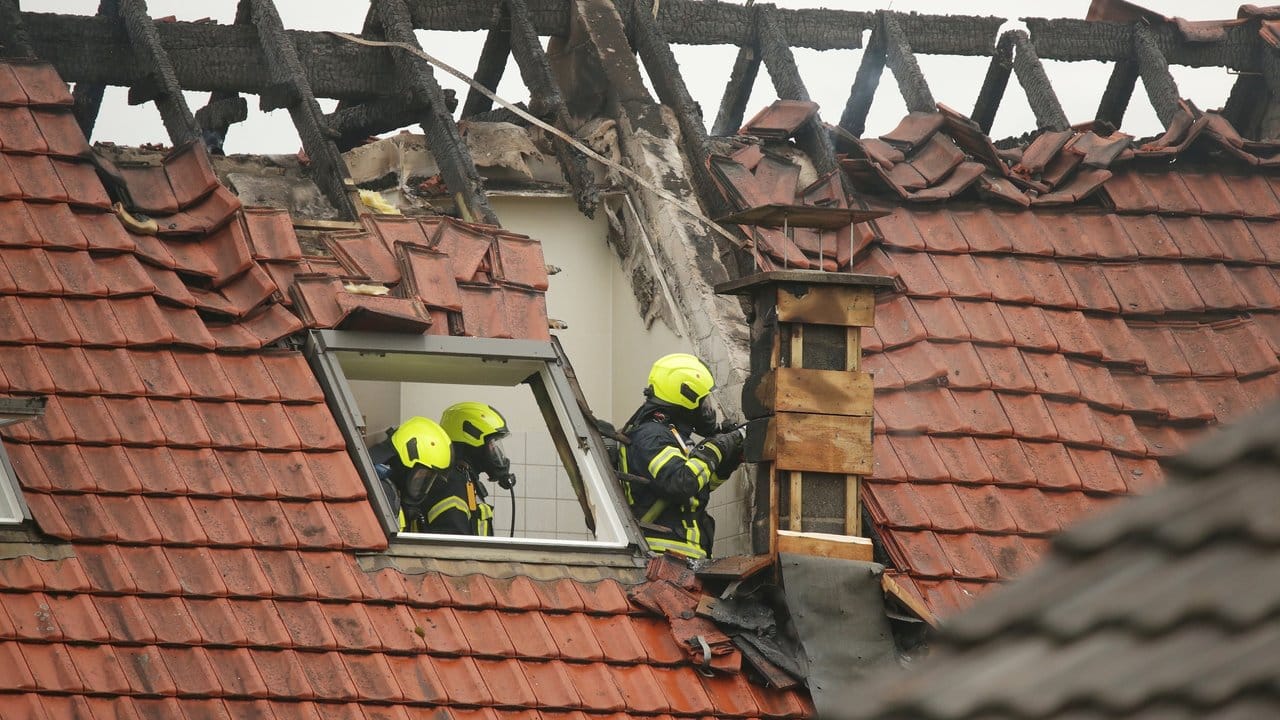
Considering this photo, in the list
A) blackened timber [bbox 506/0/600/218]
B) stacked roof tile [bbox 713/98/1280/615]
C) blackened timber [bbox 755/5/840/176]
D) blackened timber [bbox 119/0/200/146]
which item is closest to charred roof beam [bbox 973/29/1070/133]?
stacked roof tile [bbox 713/98/1280/615]

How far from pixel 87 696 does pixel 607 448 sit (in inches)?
136

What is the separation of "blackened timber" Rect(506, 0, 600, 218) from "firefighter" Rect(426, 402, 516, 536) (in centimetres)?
226

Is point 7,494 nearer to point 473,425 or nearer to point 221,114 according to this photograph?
point 473,425

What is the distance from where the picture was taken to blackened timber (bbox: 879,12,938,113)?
13.9 metres

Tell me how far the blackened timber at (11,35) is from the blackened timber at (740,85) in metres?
5.44

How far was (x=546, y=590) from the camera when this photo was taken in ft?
33.0

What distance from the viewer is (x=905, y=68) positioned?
14359mm

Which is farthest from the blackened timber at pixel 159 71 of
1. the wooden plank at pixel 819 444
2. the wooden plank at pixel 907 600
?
the wooden plank at pixel 907 600

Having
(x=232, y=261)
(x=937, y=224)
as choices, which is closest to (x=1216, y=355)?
(x=937, y=224)

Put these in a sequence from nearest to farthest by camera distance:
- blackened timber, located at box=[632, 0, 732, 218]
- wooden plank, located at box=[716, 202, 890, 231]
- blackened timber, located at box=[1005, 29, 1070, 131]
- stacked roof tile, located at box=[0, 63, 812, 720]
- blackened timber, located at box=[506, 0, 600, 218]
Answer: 1. stacked roof tile, located at box=[0, 63, 812, 720]
2. wooden plank, located at box=[716, 202, 890, 231]
3. blackened timber, located at box=[632, 0, 732, 218]
4. blackened timber, located at box=[506, 0, 600, 218]
5. blackened timber, located at box=[1005, 29, 1070, 131]

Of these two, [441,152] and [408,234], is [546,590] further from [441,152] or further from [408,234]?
[441,152]

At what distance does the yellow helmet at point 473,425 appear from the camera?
11.2 meters

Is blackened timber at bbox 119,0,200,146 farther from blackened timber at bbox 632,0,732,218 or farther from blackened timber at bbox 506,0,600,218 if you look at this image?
blackened timber at bbox 632,0,732,218

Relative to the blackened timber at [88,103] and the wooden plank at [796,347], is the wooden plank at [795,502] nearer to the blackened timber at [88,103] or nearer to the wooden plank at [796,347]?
the wooden plank at [796,347]
